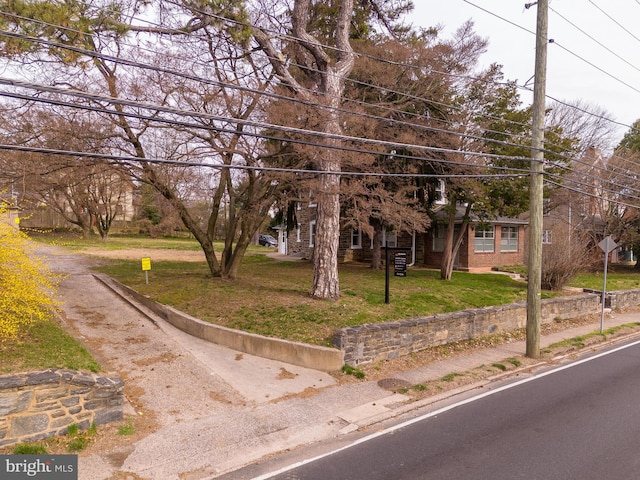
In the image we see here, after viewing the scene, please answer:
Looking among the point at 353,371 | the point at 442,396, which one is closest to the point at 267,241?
the point at 353,371

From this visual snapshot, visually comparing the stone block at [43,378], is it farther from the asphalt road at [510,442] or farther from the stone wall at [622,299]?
the stone wall at [622,299]

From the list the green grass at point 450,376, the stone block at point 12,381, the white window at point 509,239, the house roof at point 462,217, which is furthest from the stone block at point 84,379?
the white window at point 509,239

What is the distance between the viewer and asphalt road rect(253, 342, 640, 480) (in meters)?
5.04

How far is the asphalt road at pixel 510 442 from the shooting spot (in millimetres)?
5043

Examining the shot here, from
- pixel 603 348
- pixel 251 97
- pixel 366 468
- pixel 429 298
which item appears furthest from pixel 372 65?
pixel 366 468

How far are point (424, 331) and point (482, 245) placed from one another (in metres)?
15.7

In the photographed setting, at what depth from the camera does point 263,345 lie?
30.5 feet

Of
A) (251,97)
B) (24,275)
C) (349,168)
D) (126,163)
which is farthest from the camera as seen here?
(349,168)

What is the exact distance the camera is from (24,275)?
22.0 feet

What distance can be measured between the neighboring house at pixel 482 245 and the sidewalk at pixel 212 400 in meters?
12.8

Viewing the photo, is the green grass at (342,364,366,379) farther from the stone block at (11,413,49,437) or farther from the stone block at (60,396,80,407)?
the stone block at (11,413,49,437)

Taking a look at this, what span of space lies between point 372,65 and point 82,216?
3457 cm

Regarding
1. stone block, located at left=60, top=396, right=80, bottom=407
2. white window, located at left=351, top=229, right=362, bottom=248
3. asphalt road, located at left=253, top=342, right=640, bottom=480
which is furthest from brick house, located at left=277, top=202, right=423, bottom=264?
stone block, located at left=60, top=396, right=80, bottom=407

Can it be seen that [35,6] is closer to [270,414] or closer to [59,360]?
[59,360]
